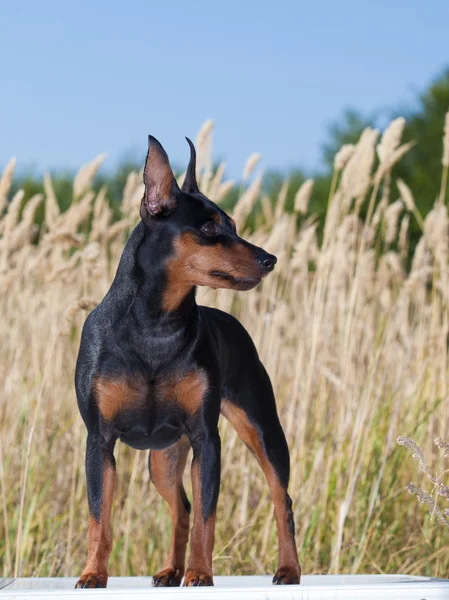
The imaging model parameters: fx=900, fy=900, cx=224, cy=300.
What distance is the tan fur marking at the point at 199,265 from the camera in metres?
2.18

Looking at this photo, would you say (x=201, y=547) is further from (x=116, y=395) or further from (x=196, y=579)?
(x=116, y=395)

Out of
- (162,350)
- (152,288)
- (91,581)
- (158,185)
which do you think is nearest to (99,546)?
(91,581)

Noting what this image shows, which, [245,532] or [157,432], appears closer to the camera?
[157,432]

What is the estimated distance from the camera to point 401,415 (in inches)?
173

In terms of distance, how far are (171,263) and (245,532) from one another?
196cm

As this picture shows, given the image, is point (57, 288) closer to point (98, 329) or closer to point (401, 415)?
point (401, 415)

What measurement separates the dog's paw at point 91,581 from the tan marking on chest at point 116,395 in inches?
→ 14.8

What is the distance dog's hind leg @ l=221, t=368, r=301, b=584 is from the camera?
8.02 ft

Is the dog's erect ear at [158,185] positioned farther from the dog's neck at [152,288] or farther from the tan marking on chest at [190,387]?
the tan marking on chest at [190,387]

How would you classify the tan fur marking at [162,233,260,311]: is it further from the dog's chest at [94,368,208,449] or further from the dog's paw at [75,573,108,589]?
the dog's paw at [75,573,108,589]

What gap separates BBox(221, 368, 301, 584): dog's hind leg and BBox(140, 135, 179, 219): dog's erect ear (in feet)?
1.95

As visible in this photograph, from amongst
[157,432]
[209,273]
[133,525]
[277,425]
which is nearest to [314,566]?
[133,525]

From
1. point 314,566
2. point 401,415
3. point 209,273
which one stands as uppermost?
point 209,273

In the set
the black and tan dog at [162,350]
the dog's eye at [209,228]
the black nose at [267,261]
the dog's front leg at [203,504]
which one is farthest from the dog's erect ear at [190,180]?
the dog's front leg at [203,504]
